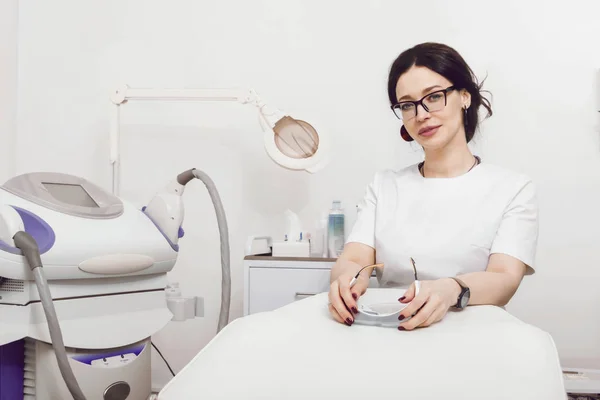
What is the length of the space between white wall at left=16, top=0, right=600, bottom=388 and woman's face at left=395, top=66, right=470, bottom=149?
49 centimetres

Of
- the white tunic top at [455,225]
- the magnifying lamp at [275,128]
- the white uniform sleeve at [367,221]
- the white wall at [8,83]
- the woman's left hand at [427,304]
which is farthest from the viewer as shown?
the white wall at [8,83]

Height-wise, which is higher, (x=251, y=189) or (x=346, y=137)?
(x=346, y=137)

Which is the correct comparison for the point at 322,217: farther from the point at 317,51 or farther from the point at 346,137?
the point at 317,51

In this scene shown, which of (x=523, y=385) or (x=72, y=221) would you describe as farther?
(x=72, y=221)

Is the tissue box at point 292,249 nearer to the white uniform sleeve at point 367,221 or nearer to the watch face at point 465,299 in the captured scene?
the white uniform sleeve at point 367,221

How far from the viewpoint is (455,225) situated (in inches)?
51.4

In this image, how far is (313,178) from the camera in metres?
2.05

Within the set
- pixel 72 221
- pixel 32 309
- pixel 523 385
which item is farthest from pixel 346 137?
pixel 523 385

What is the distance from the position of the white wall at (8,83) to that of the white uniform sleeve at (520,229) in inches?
71.5

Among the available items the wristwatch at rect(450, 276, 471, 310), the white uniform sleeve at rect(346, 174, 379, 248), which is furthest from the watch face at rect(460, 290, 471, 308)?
the white uniform sleeve at rect(346, 174, 379, 248)

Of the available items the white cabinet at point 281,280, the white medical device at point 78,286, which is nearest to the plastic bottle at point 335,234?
the white cabinet at point 281,280

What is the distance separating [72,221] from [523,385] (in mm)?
990

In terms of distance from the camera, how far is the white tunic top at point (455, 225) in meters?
1.27

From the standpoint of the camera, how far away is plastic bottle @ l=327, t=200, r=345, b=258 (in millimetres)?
1812
